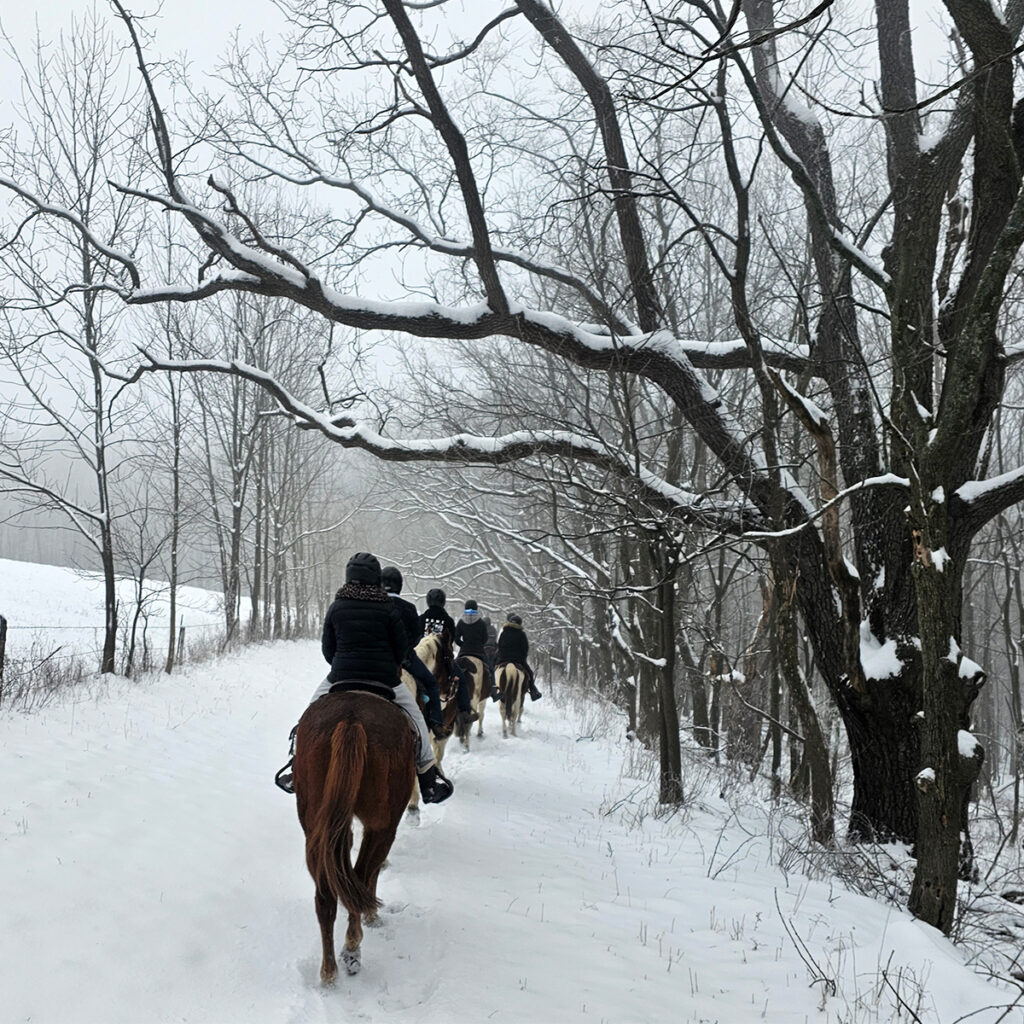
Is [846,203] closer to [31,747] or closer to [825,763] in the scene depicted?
[825,763]

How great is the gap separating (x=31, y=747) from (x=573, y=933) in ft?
17.8

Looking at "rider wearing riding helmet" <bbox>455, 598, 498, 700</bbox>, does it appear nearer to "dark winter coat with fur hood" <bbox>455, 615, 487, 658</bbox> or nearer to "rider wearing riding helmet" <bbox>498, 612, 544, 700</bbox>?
"dark winter coat with fur hood" <bbox>455, 615, 487, 658</bbox>

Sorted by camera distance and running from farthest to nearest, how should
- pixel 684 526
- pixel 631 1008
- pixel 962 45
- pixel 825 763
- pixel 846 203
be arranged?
pixel 846 203 → pixel 684 526 → pixel 825 763 → pixel 962 45 → pixel 631 1008

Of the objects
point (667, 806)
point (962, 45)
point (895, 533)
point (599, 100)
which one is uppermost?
point (599, 100)

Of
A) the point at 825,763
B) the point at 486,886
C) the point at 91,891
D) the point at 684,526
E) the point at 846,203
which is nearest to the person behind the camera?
the point at 91,891

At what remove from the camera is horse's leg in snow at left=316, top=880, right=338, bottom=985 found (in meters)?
3.99

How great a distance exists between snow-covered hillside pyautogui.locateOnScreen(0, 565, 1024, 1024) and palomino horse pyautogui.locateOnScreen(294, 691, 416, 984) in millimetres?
330

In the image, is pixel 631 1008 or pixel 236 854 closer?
pixel 631 1008

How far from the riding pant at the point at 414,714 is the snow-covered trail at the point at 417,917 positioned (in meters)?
0.85

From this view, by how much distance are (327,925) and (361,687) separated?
55.1 inches

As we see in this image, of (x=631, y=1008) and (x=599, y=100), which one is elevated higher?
(x=599, y=100)

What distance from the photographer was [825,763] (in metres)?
6.93

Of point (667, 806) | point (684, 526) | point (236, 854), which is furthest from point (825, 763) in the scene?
point (236, 854)

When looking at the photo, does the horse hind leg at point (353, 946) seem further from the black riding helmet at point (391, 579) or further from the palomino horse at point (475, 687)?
the palomino horse at point (475, 687)
